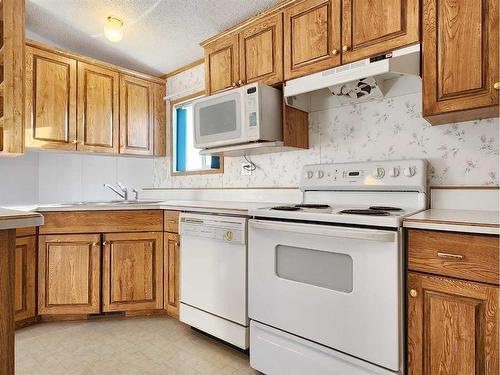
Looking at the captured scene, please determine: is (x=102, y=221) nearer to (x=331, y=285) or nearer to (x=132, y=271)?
(x=132, y=271)

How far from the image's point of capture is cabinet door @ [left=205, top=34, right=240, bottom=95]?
7.46ft

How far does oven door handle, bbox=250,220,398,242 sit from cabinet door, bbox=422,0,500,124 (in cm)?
62

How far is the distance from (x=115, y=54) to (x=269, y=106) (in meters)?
1.83

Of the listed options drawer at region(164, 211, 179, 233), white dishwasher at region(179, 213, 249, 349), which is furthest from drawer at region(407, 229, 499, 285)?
drawer at region(164, 211, 179, 233)

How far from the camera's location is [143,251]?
8.08 ft

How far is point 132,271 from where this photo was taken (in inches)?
96.0

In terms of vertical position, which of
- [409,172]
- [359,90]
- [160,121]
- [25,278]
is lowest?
[25,278]

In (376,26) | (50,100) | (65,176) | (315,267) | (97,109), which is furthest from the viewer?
(65,176)

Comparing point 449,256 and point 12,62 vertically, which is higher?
point 12,62

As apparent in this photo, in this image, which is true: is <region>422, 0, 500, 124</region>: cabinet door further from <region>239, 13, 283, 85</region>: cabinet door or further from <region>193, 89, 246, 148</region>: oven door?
<region>193, 89, 246, 148</region>: oven door

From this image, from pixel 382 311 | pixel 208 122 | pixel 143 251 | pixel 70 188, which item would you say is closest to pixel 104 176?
pixel 70 188

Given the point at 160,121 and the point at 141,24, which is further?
the point at 160,121

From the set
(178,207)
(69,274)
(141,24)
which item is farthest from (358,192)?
(69,274)

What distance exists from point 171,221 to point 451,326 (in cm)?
184
